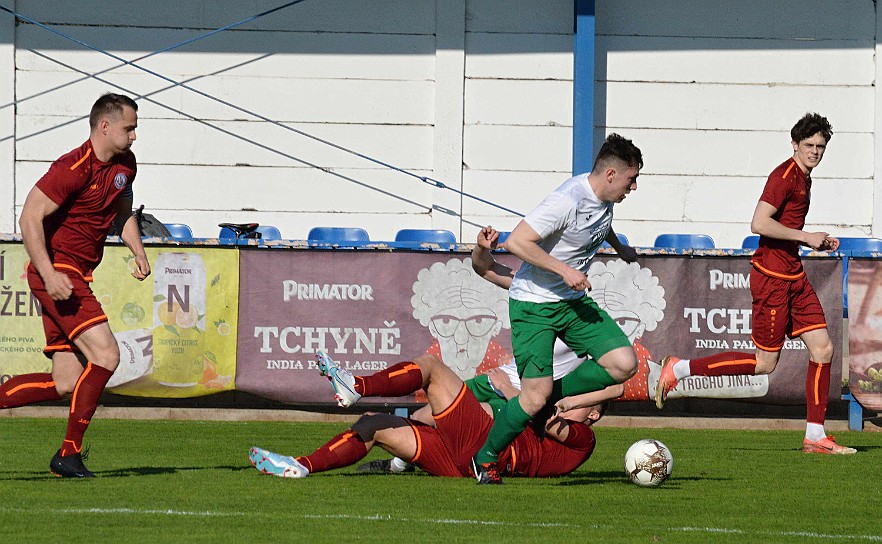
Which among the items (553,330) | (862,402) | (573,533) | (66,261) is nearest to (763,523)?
(573,533)

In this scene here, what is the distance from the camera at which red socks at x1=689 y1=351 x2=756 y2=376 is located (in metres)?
9.76

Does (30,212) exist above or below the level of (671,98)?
below

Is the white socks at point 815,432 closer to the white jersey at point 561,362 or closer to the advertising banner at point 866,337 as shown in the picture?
the white jersey at point 561,362

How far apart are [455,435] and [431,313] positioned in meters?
4.44

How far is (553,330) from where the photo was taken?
24.5 feet

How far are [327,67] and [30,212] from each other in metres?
11.4

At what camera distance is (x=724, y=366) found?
32.1ft

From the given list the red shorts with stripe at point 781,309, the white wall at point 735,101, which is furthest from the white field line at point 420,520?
the white wall at point 735,101

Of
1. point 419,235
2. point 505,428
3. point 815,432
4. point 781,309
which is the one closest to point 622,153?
point 505,428

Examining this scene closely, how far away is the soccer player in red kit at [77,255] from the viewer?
7129 millimetres

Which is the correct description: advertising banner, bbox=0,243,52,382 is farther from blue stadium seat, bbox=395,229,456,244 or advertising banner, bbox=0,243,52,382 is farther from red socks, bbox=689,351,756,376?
red socks, bbox=689,351,756,376

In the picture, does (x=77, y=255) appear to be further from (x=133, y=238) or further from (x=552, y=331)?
(x=552, y=331)

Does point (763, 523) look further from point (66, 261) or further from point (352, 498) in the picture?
point (66, 261)

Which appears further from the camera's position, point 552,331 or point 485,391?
point 485,391
